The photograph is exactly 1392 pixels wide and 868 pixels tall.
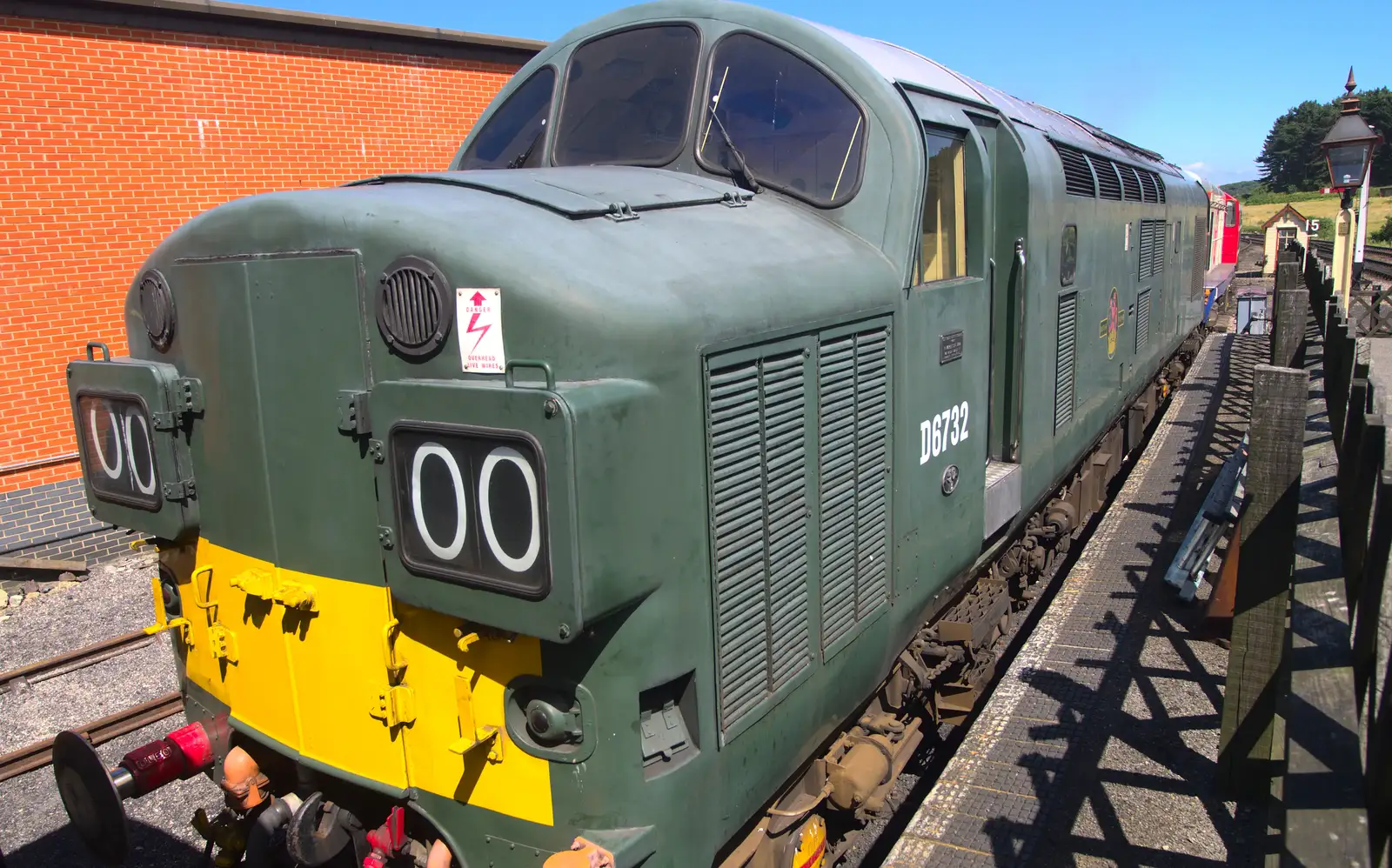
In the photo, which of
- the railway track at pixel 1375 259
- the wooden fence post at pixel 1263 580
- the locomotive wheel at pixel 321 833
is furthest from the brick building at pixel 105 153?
the railway track at pixel 1375 259

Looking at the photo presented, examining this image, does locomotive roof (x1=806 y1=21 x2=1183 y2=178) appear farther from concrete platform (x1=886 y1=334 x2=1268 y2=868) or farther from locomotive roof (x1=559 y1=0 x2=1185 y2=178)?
concrete platform (x1=886 y1=334 x2=1268 y2=868)

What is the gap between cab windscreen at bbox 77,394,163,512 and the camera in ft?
10.7

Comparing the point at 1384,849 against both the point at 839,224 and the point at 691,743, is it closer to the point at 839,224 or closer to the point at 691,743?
the point at 691,743

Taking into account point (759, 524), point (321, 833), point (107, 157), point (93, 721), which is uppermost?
point (107, 157)

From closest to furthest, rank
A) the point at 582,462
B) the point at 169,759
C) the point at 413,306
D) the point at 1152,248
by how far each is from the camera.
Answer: the point at 582,462 → the point at 413,306 → the point at 169,759 → the point at 1152,248

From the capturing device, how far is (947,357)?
4047 mm

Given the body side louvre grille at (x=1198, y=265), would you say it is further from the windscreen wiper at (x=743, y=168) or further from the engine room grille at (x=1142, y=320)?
the windscreen wiper at (x=743, y=168)

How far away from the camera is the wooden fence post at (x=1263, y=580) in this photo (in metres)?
4.02

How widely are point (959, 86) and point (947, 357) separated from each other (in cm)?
164

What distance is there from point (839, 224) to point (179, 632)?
9.48 feet

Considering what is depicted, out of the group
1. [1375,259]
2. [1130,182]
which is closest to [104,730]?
[1130,182]

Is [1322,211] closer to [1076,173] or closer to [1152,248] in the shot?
[1152,248]

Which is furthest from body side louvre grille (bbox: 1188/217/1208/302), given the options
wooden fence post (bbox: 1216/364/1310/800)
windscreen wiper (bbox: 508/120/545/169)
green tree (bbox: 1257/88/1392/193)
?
green tree (bbox: 1257/88/1392/193)

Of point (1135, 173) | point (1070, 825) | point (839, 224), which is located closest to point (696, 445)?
point (839, 224)
